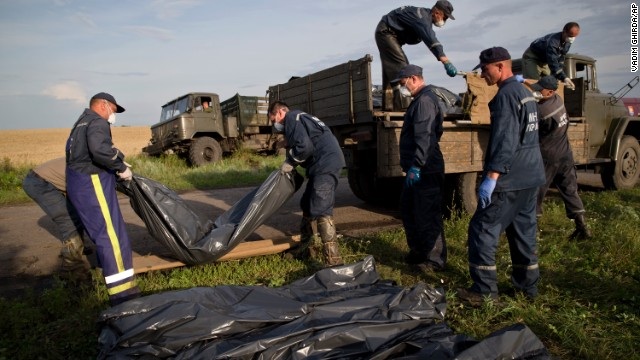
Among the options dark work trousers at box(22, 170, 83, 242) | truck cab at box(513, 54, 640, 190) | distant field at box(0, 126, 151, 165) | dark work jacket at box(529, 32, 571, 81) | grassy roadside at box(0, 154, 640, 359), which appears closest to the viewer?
grassy roadside at box(0, 154, 640, 359)

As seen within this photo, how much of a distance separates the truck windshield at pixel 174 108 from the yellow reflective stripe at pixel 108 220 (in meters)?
12.1

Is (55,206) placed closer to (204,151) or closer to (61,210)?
(61,210)

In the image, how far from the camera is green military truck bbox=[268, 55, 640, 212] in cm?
539

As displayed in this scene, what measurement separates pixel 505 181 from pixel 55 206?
3753mm

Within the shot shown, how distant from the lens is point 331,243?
4148 millimetres

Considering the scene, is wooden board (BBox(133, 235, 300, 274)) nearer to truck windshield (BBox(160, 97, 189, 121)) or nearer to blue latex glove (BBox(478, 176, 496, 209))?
blue latex glove (BBox(478, 176, 496, 209))

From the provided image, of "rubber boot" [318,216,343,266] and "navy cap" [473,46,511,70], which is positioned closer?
"navy cap" [473,46,511,70]

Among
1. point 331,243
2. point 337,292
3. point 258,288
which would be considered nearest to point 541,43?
point 331,243

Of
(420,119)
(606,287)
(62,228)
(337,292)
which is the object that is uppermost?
(420,119)

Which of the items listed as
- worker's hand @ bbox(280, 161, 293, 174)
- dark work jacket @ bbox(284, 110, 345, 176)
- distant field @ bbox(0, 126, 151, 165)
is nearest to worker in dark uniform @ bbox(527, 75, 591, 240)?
dark work jacket @ bbox(284, 110, 345, 176)

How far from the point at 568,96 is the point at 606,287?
4.45 metres

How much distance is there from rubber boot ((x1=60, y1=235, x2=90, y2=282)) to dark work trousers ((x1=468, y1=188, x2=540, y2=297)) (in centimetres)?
325

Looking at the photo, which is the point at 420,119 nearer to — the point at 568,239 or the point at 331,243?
the point at 331,243

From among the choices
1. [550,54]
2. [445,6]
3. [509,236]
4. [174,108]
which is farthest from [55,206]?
A: [174,108]
